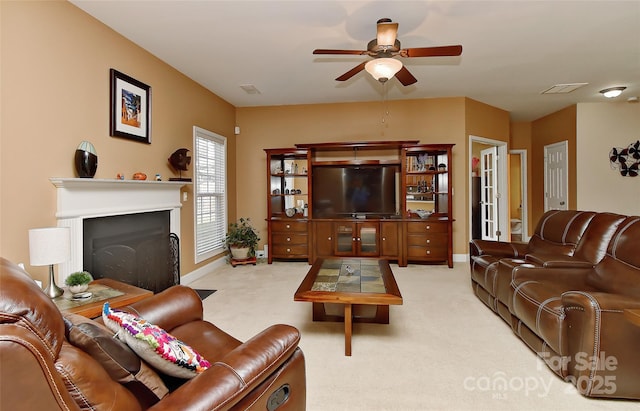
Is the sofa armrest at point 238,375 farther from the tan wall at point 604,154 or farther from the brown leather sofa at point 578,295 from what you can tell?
the tan wall at point 604,154

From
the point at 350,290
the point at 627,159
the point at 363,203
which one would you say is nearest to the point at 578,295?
the point at 350,290

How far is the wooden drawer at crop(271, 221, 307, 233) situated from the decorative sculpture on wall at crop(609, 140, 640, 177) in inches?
221

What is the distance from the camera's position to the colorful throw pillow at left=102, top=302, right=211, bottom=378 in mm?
1070

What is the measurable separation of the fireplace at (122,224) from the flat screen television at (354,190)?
227 centimetres

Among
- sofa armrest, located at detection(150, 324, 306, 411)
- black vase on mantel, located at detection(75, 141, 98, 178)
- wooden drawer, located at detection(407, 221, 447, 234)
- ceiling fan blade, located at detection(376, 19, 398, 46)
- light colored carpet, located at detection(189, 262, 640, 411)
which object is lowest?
light colored carpet, located at detection(189, 262, 640, 411)

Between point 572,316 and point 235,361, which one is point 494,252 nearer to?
point 572,316

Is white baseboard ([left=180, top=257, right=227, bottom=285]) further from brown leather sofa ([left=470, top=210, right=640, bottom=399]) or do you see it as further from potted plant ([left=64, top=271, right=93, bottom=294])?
brown leather sofa ([left=470, top=210, right=640, bottom=399])

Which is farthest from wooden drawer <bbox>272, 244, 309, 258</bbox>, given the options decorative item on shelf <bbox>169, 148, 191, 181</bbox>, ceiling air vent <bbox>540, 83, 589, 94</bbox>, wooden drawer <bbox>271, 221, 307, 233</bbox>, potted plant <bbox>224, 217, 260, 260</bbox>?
ceiling air vent <bbox>540, 83, 589, 94</bbox>

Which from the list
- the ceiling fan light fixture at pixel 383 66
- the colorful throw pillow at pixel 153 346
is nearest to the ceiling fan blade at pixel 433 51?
the ceiling fan light fixture at pixel 383 66

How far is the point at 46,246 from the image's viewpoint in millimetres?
1979

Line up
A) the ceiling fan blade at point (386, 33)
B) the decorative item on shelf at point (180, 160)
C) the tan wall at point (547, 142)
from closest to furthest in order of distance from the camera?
the ceiling fan blade at point (386, 33)
the decorative item on shelf at point (180, 160)
the tan wall at point (547, 142)

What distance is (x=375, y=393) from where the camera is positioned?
1.87 m

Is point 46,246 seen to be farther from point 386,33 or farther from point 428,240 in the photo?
point 428,240

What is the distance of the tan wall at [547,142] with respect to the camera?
5.75 meters
